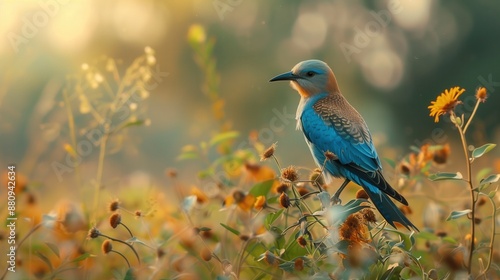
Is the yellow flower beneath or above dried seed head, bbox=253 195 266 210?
above

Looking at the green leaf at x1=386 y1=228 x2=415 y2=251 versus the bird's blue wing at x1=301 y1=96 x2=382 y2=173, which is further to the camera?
the bird's blue wing at x1=301 y1=96 x2=382 y2=173

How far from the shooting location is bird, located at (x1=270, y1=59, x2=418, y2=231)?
2.40 meters

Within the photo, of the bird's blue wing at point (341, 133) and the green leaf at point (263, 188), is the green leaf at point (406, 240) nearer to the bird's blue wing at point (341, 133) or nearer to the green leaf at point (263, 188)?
the bird's blue wing at point (341, 133)

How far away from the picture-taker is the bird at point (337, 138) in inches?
94.4

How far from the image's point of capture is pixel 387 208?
2.35 m

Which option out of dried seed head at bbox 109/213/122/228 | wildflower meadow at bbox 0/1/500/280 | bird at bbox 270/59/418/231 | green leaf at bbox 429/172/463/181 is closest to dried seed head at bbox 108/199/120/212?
wildflower meadow at bbox 0/1/500/280

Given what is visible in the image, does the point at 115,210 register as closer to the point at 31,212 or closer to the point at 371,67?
the point at 31,212

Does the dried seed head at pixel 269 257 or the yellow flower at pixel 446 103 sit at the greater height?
the yellow flower at pixel 446 103

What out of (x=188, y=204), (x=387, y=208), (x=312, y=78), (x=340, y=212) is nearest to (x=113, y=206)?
(x=188, y=204)

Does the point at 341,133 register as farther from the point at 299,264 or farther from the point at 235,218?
the point at 299,264

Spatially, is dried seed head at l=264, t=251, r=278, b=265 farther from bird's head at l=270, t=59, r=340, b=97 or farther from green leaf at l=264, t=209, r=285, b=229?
bird's head at l=270, t=59, r=340, b=97

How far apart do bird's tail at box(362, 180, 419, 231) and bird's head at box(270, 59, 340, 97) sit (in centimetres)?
71

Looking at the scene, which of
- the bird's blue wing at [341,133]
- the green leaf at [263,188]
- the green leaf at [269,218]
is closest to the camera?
the green leaf at [269,218]

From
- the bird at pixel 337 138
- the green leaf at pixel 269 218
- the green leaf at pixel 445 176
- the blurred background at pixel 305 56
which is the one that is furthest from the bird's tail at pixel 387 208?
the blurred background at pixel 305 56
